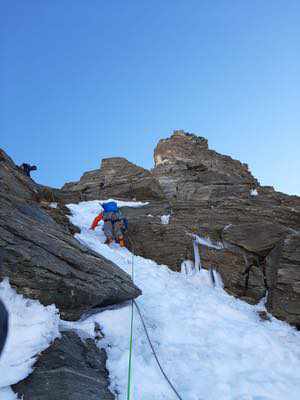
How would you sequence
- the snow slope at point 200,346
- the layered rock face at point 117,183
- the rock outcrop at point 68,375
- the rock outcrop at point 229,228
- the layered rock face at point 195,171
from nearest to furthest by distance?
1. the rock outcrop at point 68,375
2. the snow slope at point 200,346
3. the rock outcrop at point 229,228
4. the layered rock face at point 195,171
5. the layered rock face at point 117,183

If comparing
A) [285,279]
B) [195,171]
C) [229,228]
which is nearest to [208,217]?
[229,228]

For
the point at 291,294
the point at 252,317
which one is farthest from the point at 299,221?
the point at 252,317

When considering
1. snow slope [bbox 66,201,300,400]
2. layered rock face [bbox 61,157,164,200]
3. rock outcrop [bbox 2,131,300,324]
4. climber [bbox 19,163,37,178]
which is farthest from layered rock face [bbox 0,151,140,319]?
layered rock face [bbox 61,157,164,200]

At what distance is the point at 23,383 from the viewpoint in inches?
163

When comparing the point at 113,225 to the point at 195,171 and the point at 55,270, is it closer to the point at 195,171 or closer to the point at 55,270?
the point at 55,270

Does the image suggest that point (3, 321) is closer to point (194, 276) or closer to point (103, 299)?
point (103, 299)

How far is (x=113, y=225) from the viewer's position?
14266mm

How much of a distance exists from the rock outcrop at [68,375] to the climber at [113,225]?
832 centimetres

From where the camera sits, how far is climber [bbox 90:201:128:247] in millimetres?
13789

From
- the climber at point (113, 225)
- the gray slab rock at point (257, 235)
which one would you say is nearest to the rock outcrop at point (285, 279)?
the gray slab rock at point (257, 235)

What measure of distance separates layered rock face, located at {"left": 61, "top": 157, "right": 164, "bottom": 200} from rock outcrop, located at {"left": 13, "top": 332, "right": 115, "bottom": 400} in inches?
624

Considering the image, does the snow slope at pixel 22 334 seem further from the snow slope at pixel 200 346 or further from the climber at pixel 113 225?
the climber at pixel 113 225

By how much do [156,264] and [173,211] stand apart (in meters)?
4.06

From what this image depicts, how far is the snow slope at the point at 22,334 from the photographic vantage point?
419 centimetres
